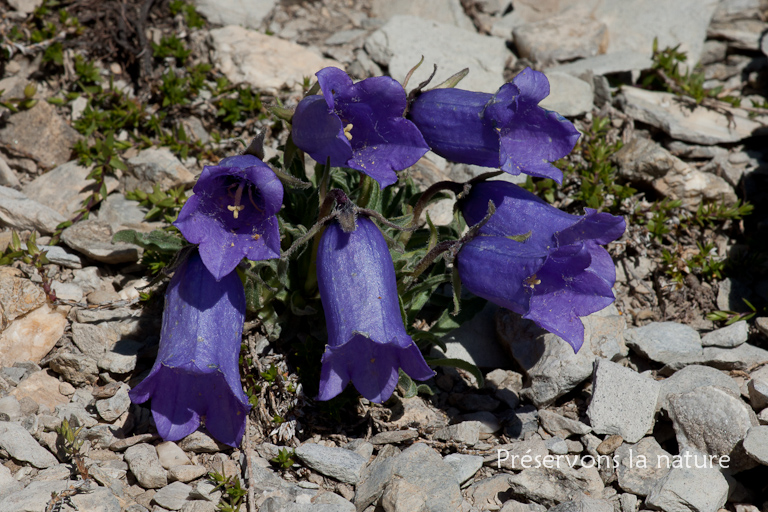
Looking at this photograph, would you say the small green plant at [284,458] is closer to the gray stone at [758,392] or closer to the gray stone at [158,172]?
the gray stone at [158,172]

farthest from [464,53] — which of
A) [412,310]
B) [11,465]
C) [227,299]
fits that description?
[11,465]

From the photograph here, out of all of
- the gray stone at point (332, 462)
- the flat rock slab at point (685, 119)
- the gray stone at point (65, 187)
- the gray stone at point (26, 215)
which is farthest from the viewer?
the flat rock slab at point (685, 119)

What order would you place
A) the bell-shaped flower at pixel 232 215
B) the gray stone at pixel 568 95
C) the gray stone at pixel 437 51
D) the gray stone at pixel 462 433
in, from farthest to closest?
the gray stone at pixel 437 51
the gray stone at pixel 568 95
the gray stone at pixel 462 433
the bell-shaped flower at pixel 232 215

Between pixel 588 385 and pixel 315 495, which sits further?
pixel 588 385

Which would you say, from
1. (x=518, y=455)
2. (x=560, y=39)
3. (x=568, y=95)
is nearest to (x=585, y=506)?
(x=518, y=455)

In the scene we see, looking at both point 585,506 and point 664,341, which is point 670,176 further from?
point 585,506

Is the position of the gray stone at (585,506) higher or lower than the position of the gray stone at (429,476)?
higher

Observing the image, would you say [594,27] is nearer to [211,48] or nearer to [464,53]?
[464,53]

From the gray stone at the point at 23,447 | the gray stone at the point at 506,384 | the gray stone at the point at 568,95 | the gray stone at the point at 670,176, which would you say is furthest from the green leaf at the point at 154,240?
the gray stone at the point at 670,176
